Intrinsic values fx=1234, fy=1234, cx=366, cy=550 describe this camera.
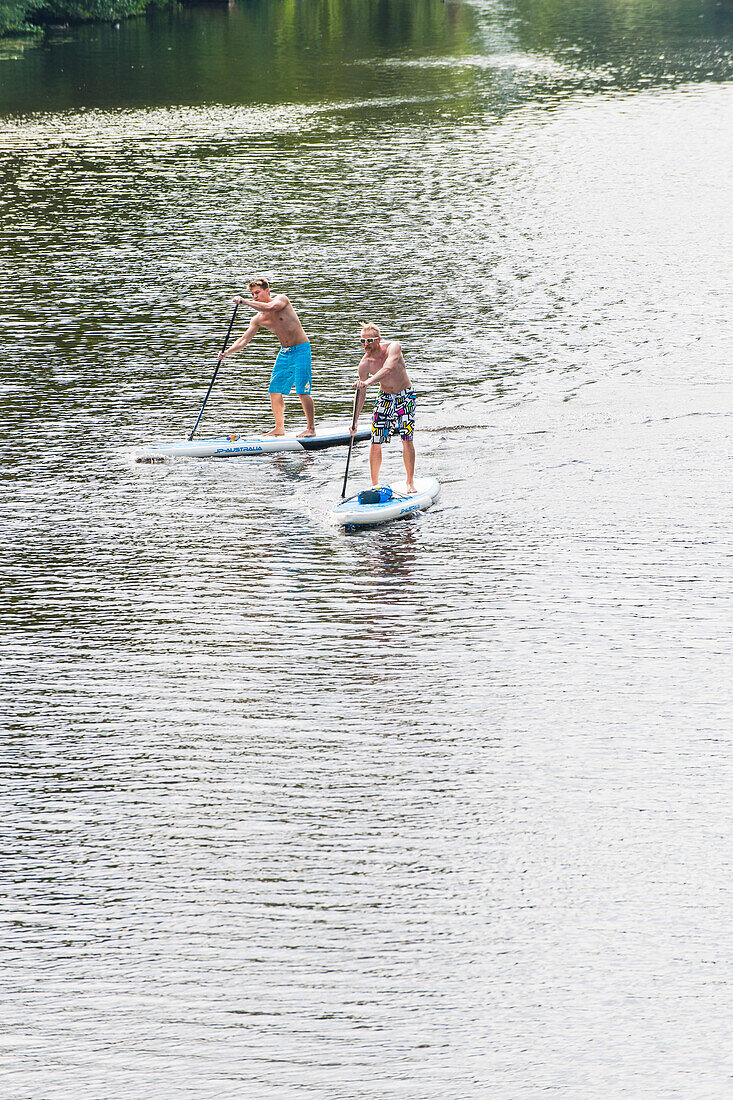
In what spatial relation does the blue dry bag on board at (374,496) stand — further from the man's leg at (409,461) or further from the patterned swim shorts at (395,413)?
the patterned swim shorts at (395,413)

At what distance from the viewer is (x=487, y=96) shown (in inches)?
1971

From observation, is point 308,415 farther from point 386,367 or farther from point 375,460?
point 386,367

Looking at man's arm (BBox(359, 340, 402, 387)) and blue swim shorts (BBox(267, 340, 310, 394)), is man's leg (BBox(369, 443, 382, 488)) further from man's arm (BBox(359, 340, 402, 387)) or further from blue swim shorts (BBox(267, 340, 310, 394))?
blue swim shorts (BBox(267, 340, 310, 394))

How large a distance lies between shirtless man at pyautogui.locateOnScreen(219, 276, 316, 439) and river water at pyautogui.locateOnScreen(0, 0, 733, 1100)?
78 centimetres

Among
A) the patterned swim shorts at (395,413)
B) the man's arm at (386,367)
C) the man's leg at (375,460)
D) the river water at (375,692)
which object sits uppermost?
the man's arm at (386,367)

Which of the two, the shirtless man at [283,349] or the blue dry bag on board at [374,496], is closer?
the blue dry bag on board at [374,496]

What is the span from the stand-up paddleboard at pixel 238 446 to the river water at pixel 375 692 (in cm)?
21

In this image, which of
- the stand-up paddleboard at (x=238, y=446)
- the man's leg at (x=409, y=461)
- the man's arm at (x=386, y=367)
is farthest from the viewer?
the stand-up paddleboard at (x=238, y=446)

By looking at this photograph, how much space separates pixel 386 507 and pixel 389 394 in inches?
52.3

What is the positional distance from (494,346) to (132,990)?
1513cm

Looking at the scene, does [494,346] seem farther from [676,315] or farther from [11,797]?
[11,797]

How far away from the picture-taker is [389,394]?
46.5 feet

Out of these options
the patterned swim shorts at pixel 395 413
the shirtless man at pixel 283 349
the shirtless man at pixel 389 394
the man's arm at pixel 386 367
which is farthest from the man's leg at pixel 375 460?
the shirtless man at pixel 283 349

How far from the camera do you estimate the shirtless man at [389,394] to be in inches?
550
